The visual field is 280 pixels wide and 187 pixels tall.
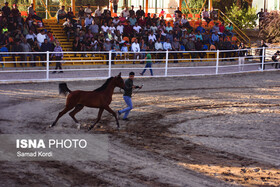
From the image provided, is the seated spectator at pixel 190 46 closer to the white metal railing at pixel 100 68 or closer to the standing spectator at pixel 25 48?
the white metal railing at pixel 100 68

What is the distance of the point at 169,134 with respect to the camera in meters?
10.3

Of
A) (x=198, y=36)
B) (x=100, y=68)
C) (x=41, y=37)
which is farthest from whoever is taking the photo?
(x=198, y=36)

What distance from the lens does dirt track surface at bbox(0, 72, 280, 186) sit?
7285 millimetres

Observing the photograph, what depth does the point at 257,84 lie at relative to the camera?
62.1 feet

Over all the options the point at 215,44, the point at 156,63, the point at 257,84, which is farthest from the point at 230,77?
the point at 215,44

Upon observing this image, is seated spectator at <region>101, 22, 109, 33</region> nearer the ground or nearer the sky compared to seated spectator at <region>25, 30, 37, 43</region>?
nearer the sky

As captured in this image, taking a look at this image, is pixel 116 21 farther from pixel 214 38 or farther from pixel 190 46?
pixel 214 38

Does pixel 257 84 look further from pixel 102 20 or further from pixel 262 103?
pixel 102 20

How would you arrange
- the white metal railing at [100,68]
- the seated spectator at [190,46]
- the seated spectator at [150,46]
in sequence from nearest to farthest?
the white metal railing at [100,68] → the seated spectator at [150,46] → the seated spectator at [190,46]

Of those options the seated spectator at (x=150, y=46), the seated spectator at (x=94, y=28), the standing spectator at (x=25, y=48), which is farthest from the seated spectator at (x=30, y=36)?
the seated spectator at (x=150, y=46)

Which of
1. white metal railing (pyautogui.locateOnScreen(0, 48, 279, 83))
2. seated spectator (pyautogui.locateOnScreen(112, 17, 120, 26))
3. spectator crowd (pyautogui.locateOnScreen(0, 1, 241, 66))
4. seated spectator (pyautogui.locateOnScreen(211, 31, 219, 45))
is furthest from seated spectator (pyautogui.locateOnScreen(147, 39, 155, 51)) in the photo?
seated spectator (pyautogui.locateOnScreen(211, 31, 219, 45))

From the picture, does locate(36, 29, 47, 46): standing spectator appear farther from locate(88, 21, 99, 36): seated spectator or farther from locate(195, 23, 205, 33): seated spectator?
locate(195, 23, 205, 33): seated spectator

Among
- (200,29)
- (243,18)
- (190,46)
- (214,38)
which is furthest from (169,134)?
(243,18)

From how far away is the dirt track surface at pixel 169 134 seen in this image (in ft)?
23.9
